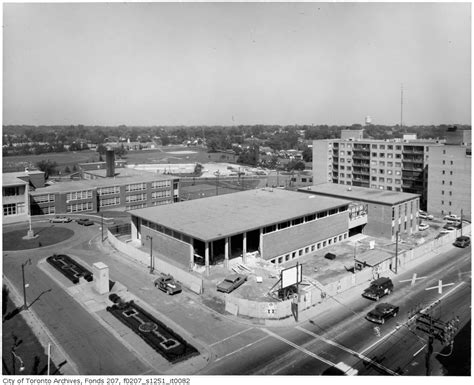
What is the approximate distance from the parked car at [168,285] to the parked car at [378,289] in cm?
1672

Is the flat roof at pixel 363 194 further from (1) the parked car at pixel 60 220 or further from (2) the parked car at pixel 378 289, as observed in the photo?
(1) the parked car at pixel 60 220

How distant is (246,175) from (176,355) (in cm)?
11454

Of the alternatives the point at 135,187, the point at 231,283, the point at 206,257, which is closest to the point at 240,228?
the point at 206,257

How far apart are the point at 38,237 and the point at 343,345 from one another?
151 feet

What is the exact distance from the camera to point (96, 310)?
122 feet

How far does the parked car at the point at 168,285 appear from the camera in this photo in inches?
1597

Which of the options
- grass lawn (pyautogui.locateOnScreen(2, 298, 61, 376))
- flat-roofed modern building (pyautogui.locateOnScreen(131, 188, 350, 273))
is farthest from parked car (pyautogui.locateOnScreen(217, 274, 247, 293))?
grass lawn (pyautogui.locateOnScreen(2, 298, 61, 376))

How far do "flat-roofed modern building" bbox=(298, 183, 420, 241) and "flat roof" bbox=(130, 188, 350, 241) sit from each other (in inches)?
191

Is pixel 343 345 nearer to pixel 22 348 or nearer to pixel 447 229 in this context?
pixel 22 348

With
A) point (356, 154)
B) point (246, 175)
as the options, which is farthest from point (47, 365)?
point (246, 175)

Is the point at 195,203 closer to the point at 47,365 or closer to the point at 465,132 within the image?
the point at 47,365

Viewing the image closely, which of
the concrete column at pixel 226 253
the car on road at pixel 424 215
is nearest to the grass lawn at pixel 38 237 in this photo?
the concrete column at pixel 226 253

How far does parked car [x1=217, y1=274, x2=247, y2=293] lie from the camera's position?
40.0m

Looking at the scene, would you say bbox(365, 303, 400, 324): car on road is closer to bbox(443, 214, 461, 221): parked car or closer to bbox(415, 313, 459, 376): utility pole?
bbox(415, 313, 459, 376): utility pole
